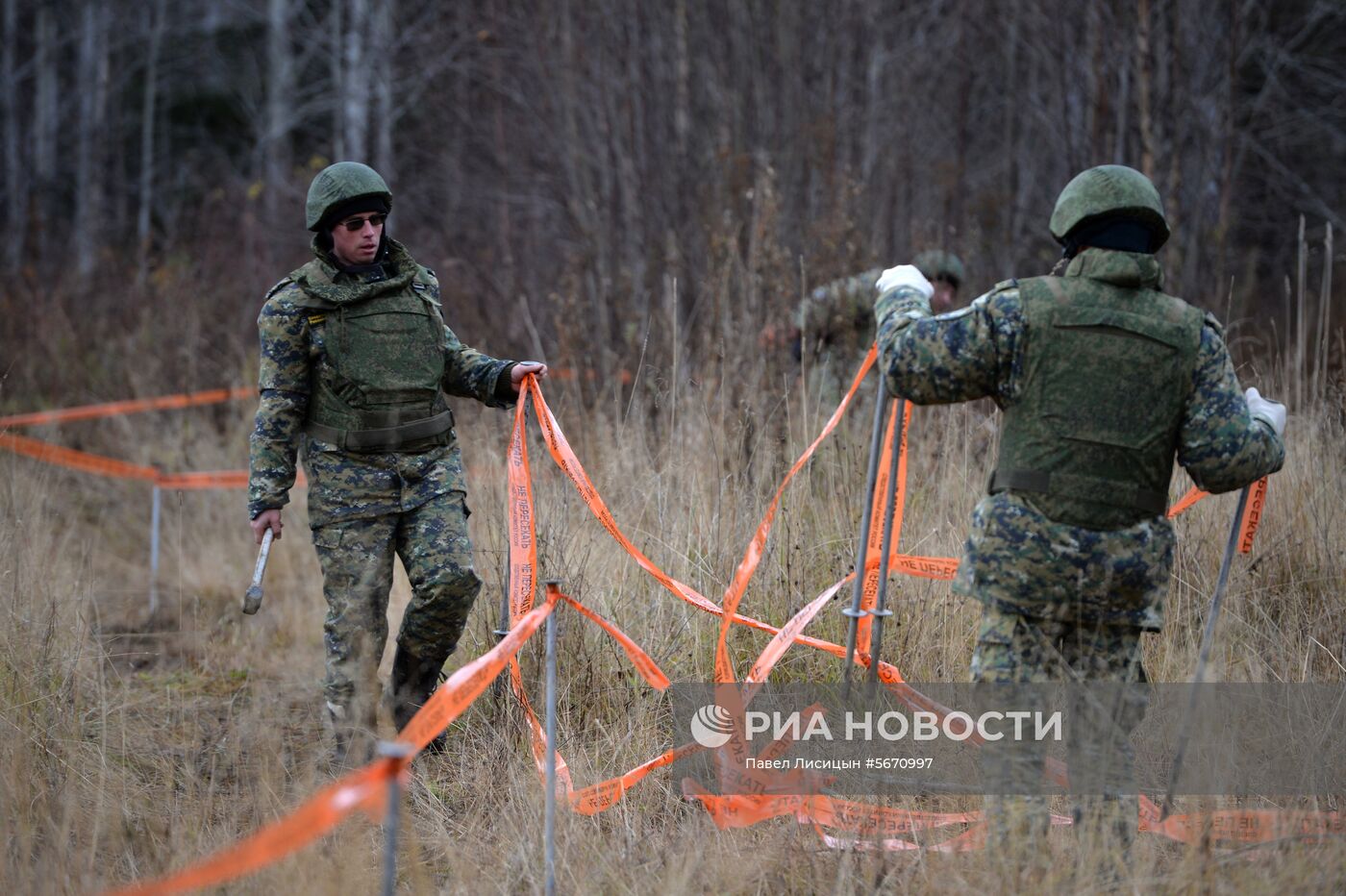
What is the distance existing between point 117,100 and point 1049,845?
1898 centimetres

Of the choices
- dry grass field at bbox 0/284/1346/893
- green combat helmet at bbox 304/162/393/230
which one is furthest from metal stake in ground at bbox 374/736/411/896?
green combat helmet at bbox 304/162/393/230

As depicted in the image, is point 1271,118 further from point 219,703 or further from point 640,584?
point 219,703

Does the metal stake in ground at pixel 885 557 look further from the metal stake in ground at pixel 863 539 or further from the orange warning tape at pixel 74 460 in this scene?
the orange warning tape at pixel 74 460

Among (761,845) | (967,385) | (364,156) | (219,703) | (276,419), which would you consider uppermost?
(364,156)

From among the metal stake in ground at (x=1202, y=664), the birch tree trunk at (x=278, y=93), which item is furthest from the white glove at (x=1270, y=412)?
the birch tree trunk at (x=278, y=93)

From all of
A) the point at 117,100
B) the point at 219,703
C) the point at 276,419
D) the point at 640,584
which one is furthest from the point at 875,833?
the point at 117,100

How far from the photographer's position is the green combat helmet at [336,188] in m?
4.05

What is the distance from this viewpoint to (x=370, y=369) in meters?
4.10

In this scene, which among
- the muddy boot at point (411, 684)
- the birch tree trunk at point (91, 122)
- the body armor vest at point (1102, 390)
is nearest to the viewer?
the body armor vest at point (1102, 390)

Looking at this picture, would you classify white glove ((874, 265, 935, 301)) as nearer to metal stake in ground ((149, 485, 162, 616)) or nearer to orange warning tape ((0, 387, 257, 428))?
metal stake in ground ((149, 485, 162, 616))

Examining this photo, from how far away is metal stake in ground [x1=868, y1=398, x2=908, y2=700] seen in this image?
11.9 ft

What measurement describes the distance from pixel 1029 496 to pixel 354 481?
2231 mm

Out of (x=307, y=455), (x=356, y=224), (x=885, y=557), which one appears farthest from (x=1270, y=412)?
(x=307, y=455)

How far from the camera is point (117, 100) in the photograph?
1833 cm
